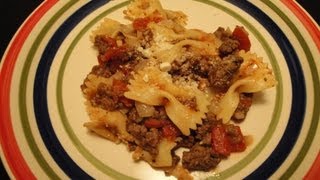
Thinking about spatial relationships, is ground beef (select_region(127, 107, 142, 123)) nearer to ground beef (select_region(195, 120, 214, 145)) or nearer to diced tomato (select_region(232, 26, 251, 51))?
ground beef (select_region(195, 120, 214, 145))

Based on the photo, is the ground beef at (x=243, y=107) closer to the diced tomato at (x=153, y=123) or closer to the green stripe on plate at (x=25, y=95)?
the diced tomato at (x=153, y=123)

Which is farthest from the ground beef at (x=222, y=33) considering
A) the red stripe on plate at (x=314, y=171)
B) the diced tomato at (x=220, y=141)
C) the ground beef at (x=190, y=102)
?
the red stripe on plate at (x=314, y=171)

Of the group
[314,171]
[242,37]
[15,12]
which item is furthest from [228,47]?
[15,12]

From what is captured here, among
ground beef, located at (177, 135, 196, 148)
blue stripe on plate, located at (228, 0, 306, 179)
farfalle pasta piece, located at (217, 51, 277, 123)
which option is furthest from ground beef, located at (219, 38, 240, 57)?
ground beef, located at (177, 135, 196, 148)

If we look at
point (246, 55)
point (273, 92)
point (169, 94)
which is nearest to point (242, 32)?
point (246, 55)

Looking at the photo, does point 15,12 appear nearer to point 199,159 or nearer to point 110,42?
point 110,42

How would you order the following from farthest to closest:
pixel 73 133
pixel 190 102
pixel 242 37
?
pixel 242 37 < pixel 190 102 < pixel 73 133

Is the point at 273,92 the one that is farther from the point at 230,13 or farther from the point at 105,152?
the point at 105,152
